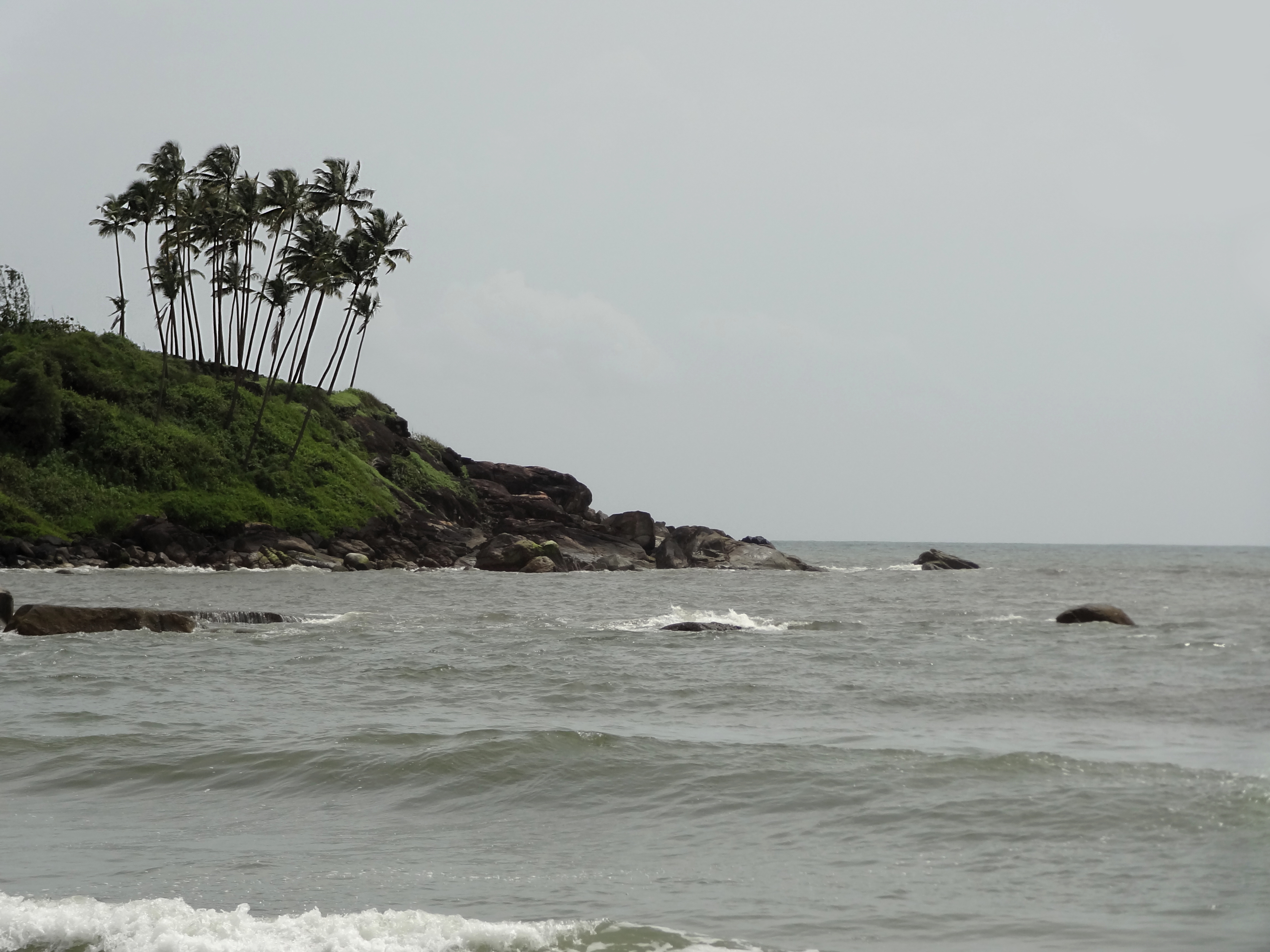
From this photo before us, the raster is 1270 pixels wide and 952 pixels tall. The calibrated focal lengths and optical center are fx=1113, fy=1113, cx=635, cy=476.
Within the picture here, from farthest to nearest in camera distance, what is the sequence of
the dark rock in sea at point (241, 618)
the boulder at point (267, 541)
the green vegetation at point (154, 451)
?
the boulder at point (267, 541)
the green vegetation at point (154, 451)
the dark rock in sea at point (241, 618)

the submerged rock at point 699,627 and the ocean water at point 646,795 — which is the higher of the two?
the submerged rock at point 699,627

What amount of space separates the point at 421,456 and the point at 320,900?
7290cm

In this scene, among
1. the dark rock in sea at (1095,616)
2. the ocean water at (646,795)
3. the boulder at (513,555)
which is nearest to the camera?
the ocean water at (646,795)

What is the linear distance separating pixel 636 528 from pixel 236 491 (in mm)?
25029

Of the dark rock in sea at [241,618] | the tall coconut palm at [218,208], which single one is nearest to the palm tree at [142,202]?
the tall coconut palm at [218,208]

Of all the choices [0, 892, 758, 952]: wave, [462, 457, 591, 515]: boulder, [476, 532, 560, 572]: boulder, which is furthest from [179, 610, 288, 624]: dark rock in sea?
[462, 457, 591, 515]: boulder

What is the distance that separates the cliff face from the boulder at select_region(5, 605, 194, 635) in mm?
28477

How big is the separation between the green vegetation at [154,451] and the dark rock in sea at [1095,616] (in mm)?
43061

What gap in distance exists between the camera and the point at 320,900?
6648 millimetres

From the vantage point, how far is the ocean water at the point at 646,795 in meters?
5.98

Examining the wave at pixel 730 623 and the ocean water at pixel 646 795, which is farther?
the wave at pixel 730 623

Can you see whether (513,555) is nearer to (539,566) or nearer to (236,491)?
(539,566)

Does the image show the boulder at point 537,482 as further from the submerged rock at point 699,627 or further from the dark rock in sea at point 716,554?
the submerged rock at point 699,627

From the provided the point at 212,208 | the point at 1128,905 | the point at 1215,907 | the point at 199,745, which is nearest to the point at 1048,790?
the point at 1128,905
